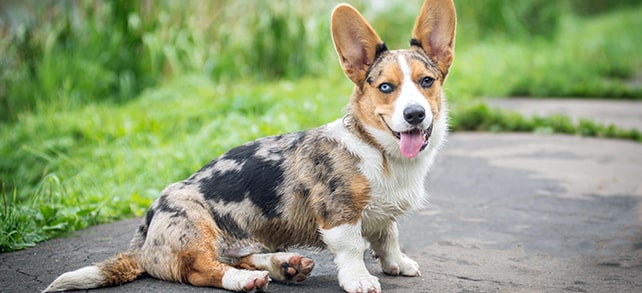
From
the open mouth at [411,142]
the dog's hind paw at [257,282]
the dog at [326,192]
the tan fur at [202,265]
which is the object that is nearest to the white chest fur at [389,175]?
the dog at [326,192]

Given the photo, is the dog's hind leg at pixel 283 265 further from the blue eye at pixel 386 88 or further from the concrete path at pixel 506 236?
the blue eye at pixel 386 88

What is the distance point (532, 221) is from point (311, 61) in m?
5.76

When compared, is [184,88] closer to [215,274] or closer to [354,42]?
[354,42]

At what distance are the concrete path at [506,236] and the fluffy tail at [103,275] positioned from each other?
0.05 metres

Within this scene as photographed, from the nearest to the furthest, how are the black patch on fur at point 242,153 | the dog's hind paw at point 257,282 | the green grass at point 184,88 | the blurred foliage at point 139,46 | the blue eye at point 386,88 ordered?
the dog's hind paw at point 257,282
the blue eye at point 386,88
the black patch on fur at point 242,153
the green grass at point 184,88
the blurred foliage at point 139,46

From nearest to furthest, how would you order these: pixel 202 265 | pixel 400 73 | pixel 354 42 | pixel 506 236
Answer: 1. pixel 202 265
2. pixel 400 73
3. pixel 354 42
4. pixel 506 236

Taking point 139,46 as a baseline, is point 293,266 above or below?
below

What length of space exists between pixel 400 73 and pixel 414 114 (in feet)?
0.91

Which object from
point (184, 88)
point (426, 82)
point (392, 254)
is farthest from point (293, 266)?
point (184, 88)

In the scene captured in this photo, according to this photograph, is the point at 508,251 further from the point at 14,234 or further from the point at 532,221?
the point at 14,234

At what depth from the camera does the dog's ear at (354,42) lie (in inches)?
151

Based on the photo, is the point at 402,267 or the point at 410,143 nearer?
the point at 410,143

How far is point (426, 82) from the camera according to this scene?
3.68 metres

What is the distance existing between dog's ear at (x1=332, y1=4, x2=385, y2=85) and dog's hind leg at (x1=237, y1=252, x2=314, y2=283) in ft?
3.16
